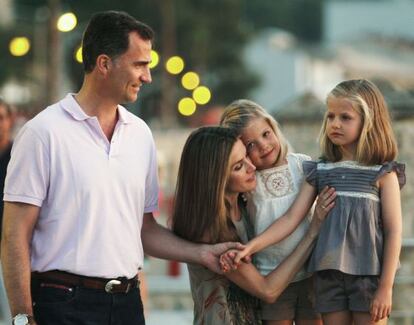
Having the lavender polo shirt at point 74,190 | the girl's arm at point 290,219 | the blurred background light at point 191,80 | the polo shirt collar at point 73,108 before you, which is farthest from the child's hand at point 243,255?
the blurred background light at point 191,80

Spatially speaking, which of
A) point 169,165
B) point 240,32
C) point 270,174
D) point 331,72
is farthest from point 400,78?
point 270,174

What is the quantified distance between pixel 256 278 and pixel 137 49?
1035mm

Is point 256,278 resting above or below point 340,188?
below

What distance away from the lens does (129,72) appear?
15.7 feet

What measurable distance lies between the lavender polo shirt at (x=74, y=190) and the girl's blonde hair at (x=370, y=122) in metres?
0.93

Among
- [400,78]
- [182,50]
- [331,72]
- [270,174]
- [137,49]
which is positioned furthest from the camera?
[331,72]

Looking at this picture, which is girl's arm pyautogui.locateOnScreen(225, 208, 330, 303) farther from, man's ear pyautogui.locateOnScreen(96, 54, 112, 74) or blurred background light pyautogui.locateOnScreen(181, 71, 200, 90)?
blurred background light pyautogui.locateOnScreen(181, 71, 200, 90)

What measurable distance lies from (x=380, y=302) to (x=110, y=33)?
4.97 ft

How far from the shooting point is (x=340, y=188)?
4.92 metres

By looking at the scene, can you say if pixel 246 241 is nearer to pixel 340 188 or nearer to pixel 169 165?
pixel 340 188

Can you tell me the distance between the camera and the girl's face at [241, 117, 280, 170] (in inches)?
199

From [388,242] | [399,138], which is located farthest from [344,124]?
[399,138]

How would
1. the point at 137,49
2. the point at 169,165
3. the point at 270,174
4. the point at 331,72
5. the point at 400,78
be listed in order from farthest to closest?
the point at 331,72 → the point at 400,78 → the point at 169,165 → the point at 270,174 → the point at 137,49

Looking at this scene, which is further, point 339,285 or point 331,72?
point 331,72
